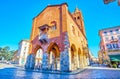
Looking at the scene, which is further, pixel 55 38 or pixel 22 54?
pixel 22 54

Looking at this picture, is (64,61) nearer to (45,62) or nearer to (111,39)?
(45,62)

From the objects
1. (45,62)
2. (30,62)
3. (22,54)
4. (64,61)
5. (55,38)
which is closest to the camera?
(64,61)

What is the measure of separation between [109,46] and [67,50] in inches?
1010

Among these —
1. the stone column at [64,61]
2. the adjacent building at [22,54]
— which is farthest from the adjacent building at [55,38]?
the adjacent building at [22,54]

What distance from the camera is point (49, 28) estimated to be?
18828 millimetres

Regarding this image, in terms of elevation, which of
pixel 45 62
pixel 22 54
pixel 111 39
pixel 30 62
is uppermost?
pixel 111 39

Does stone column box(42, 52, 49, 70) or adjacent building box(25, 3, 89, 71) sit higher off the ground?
adjacent building box(25, 3, 89, 71)

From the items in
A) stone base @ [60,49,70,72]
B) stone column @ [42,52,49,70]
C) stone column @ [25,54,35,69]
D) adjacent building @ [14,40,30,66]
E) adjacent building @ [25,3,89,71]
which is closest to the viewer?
stone base @ [60,49,70,72]

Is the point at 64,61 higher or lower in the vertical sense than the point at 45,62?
higher

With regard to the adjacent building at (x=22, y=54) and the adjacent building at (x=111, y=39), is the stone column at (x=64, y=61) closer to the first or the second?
the adjacent building at (x=111, y=39)

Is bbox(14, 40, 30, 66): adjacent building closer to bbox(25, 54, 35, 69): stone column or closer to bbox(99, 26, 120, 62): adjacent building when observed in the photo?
bbox(25, 54, 35, 69): stone column

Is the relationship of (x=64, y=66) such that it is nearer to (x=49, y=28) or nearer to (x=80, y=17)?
(x=49, y=28)

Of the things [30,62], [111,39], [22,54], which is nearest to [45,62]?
[30,62]

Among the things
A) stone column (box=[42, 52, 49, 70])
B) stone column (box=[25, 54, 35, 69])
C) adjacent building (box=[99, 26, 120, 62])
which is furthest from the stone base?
adjacent building (box=[99, 26, 120, 62])
